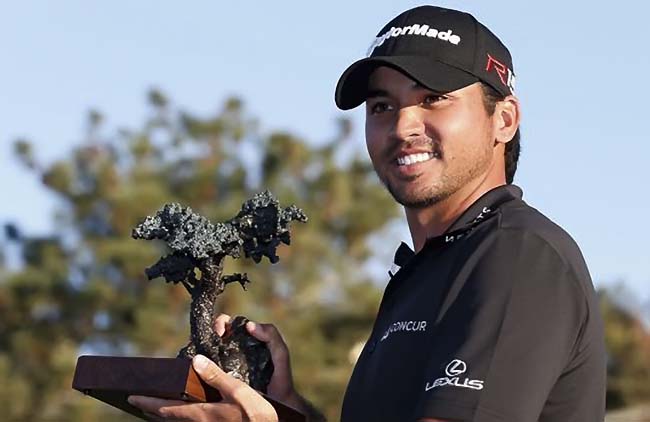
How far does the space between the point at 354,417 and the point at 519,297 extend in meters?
0.48

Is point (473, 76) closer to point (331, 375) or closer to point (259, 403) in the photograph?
point (259, 403)

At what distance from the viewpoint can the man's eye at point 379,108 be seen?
9.09ft

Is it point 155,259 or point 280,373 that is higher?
point 155,259

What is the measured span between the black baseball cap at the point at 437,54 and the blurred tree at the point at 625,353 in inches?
434

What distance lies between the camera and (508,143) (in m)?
2.85

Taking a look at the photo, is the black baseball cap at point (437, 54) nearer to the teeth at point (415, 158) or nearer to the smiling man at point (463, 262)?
the smiling man at point (463, 262)

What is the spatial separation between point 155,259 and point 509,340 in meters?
12.1

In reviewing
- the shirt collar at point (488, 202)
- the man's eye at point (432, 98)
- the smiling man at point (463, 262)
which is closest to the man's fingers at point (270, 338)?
the smiling man at point (463, 262)

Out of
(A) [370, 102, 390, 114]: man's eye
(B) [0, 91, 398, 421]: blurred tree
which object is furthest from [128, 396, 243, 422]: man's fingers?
(B) [0, 91, 398, 421]: blurred tree

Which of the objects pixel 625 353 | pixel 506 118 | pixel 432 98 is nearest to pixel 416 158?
pixel 432 98

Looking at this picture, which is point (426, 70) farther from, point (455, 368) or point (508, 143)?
point (455, 368)

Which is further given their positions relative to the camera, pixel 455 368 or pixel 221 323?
pixel 221 323

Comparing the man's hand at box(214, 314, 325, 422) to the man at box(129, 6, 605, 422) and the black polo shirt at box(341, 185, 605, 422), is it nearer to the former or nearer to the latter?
the man at box(129, 6, 605, 422)

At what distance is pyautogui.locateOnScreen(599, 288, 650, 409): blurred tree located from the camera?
1359 cm
